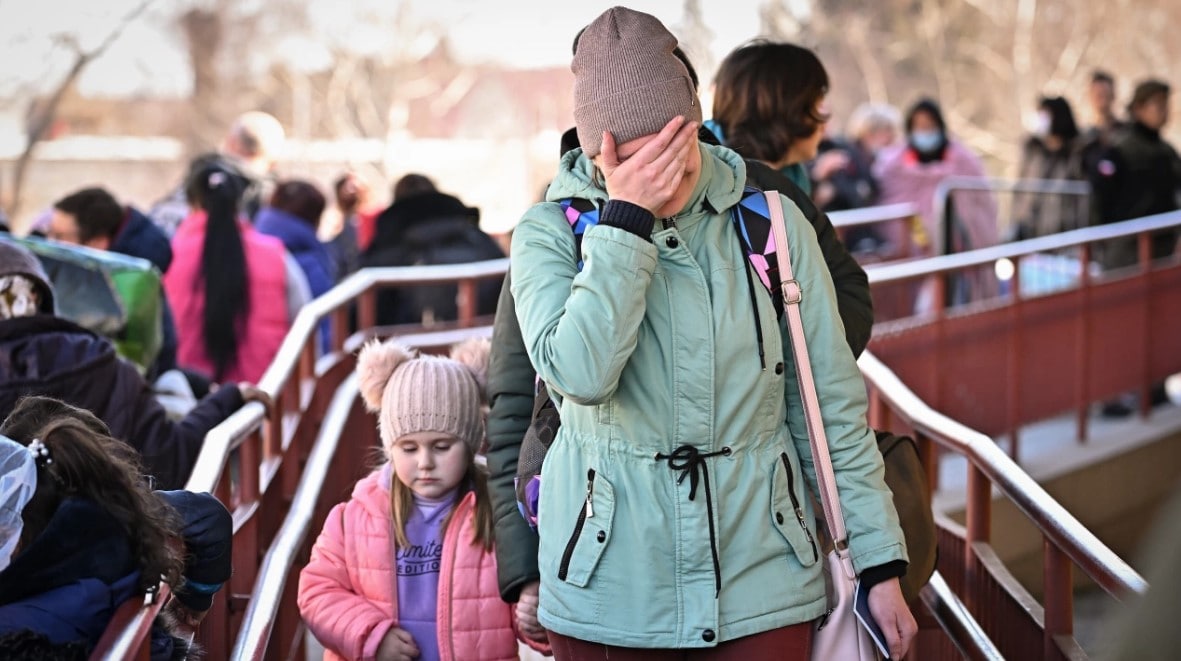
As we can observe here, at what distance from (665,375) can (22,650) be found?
1.08 m

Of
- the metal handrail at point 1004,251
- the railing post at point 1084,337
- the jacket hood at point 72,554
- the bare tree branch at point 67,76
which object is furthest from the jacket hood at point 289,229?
the jacket hood at point 72,554

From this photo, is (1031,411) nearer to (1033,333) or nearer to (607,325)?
(1033,333)

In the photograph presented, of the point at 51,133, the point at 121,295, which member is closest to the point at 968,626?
the point at 121,295

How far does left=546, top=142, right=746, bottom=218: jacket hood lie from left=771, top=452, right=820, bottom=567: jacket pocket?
16.7 inches

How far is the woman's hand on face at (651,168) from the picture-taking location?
244 centimetres

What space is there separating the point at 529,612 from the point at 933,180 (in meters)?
10.1

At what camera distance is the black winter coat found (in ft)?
14.4

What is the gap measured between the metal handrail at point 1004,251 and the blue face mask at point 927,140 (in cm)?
298

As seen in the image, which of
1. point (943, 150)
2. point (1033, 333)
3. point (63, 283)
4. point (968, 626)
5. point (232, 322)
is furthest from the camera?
point (943, 150)

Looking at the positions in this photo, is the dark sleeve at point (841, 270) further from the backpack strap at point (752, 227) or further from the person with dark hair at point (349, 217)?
the person with dark hair at point (349, 217)

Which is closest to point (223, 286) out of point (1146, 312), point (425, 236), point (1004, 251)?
point (425, 236)

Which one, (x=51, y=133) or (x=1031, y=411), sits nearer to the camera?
(x=1031, y=411)

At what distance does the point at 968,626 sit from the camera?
3.97 m

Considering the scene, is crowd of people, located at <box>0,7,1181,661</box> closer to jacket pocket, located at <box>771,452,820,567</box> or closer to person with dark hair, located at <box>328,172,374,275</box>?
jacket pocket, located at <box>771,452,820,567</box>
